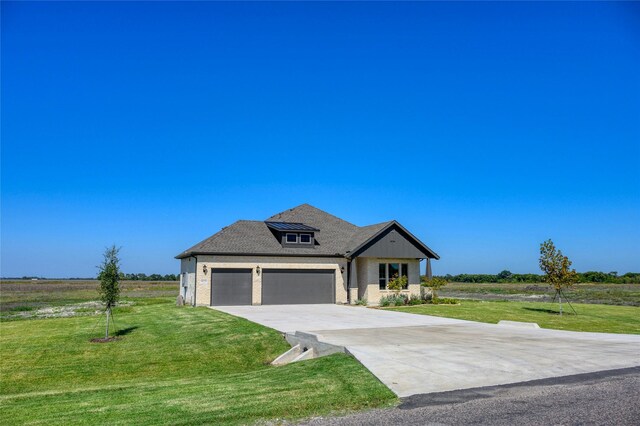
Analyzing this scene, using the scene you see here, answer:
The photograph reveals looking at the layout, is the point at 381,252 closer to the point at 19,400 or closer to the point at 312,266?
the point at 312,266

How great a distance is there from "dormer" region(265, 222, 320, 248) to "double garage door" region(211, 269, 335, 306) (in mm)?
2005

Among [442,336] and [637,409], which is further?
[442,336]

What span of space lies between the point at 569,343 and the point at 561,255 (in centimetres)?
1169

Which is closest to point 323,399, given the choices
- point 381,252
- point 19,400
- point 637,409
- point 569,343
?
point 637,409

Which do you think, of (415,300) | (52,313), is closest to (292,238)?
(415,300)

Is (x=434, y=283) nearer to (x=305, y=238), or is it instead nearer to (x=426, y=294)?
(x=426, y=294)

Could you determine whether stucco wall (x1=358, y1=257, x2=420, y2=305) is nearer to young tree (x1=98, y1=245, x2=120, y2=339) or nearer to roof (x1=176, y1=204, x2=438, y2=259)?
roof (x1=176, y1=204, x2=438, y2=259)

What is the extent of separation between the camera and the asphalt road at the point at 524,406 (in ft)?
21.0

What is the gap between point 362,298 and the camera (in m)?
30.8

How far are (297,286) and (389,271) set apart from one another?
21.0 ft

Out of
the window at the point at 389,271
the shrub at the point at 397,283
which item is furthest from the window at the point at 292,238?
the shrub at the point at 397,283

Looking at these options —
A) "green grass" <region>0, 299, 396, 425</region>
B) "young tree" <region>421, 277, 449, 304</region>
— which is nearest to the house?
"young tree" <region>421, 277, 449, 304</region>

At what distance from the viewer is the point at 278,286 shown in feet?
99.1

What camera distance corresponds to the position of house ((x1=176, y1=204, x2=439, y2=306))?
2877 centimetres
